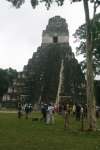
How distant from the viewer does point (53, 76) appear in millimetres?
102312

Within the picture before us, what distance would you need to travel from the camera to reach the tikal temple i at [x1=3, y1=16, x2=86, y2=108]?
328 ft

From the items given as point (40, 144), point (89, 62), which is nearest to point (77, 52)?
point (89, 62)

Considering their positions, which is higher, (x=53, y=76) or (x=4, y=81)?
(x=4, y=81)

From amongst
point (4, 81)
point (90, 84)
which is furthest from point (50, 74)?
point (90, 84)

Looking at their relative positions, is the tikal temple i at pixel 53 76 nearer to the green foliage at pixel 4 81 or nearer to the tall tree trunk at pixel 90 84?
the green foliage at pixel 4 81

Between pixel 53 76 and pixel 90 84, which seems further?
pixel 53 76

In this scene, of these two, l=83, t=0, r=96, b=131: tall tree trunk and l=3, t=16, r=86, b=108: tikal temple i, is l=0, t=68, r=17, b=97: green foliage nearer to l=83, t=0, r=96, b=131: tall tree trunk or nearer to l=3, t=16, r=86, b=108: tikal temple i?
l=3, t=16, r=86, b=108: tikal temple i

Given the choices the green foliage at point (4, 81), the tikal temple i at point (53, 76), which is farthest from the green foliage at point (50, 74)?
the green foliage at point (4, 81)

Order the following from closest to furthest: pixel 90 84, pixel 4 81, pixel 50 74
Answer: pixel 90 84, pixel 50 74, pixel 4 81

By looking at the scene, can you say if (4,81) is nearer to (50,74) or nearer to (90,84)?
(50,74)

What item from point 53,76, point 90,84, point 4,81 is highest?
point 4,81

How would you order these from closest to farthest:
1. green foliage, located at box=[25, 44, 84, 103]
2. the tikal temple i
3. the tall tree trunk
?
1. the tall tree trunk
2. the tikal temple i
3. green foliage, located at box=[25, 44, 84, 103]

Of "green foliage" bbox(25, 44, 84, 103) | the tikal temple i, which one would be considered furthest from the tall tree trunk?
"green foliage" bbox(25, 44, 84, 103)

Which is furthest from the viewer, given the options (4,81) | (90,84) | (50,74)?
(4,81)
